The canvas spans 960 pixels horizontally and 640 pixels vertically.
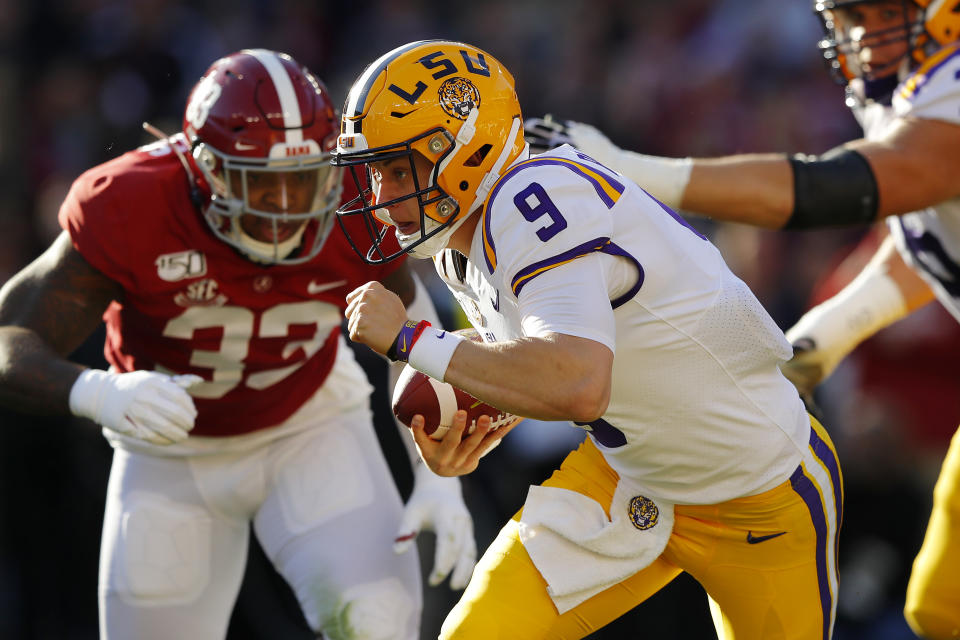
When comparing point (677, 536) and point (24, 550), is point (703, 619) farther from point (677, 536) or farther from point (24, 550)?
point (24, 550)

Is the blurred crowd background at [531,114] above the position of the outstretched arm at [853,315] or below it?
below

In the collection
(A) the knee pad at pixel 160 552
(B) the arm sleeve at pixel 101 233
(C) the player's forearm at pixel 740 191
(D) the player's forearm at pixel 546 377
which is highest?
(D) the player's forearm at pixel 546 377

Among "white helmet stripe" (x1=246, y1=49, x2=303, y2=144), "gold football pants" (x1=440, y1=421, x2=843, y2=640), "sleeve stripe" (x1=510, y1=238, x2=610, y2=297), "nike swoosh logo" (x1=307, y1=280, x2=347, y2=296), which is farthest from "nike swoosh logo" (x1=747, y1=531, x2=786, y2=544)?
"white helmet stripe" (x1=246, y1=49, x2=303, y2=144)

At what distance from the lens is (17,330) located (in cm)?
308

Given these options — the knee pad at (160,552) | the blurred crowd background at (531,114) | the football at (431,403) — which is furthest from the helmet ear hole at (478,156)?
the blurred crowd background at (531,114)

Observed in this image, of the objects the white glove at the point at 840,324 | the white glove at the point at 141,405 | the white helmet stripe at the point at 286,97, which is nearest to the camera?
the white glove at the point at 141,405

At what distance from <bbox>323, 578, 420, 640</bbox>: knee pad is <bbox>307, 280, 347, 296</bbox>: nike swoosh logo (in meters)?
0.84

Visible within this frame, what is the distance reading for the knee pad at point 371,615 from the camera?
126 inches

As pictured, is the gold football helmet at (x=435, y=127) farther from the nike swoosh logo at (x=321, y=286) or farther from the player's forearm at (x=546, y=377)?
the nike swoosh logo at (x=321, y=286)

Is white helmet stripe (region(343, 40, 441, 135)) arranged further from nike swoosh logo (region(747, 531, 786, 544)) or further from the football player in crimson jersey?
nike swoosh logo (region(747, 531, 786, 544))

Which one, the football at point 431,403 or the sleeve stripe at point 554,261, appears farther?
the football at point 431,403

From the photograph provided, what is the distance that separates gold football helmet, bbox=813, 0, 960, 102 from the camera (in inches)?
143

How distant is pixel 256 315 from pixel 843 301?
77.5 inches

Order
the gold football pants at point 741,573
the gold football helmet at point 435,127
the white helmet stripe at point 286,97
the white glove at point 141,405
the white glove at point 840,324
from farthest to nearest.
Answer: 1. the white glove at point 840,324
2. the white helmet stripe at point 286,97
3. the white glove at point 141,405
4. the gold football pants at point 741,573
5. the gold football helmet at point 435,127
